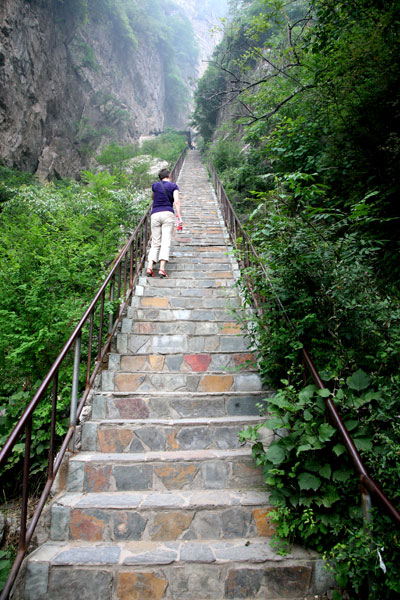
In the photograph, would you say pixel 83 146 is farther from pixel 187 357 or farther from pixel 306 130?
pixel 187 357

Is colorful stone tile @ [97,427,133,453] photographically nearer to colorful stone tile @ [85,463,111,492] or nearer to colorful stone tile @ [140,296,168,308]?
colorful stone tile @ [85,463,111,492]

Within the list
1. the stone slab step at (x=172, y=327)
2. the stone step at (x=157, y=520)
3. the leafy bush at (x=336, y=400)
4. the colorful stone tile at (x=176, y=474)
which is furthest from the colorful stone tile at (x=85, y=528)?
the stone slab step at (x=172, y=327)

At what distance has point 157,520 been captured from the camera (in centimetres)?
219

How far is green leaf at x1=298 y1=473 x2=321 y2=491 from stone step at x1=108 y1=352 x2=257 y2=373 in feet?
5.10

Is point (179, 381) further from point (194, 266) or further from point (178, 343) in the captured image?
point (194, 266)

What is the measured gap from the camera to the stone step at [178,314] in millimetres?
4309

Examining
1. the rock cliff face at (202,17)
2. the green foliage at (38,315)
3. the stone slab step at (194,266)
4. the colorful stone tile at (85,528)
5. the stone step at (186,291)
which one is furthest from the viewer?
the rock cliff face at (202,17)

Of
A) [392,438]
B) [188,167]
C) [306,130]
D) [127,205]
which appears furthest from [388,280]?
[188,167]

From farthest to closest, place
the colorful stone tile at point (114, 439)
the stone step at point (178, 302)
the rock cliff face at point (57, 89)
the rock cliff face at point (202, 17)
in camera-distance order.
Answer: the rock cliff face at point (202, 17), the rock cliff face at point (57, 89), the stone step at point (178, 302), the colorful stone tile at point (114, 439)

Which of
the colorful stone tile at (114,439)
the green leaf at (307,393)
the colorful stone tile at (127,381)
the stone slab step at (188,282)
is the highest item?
the stone slab step at (188,282)

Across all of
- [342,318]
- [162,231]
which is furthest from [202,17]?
[342,318]

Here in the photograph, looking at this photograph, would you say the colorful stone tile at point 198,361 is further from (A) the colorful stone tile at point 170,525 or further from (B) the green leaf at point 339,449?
(B) the green leaf at point 339,449

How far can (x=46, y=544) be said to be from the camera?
2.12m

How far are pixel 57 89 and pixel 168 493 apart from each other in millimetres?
19737
